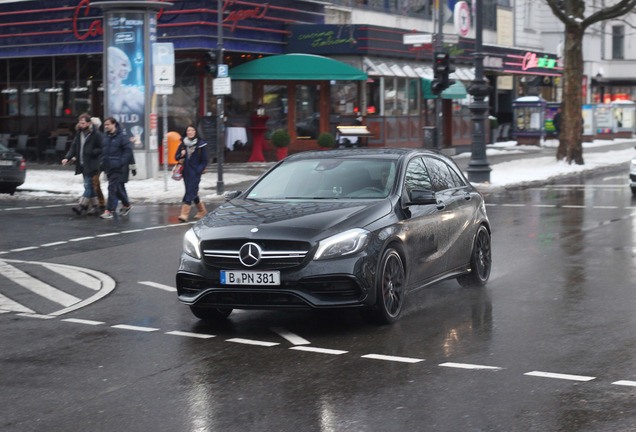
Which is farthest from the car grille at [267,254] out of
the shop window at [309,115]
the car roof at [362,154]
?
the shop window at [309,115]

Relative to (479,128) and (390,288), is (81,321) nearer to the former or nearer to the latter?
(390,288)

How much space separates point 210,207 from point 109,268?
350 inches

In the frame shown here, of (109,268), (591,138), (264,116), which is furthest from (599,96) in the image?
(109,268)

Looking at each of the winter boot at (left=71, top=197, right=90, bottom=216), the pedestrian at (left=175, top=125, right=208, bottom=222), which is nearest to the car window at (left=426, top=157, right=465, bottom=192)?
the pedestrian at (left=175, top=125, right=208, bottom=222)

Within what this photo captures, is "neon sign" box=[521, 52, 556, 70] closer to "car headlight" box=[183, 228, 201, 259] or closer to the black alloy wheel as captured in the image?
the black alloy wheel

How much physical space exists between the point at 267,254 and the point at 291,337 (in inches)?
27.1

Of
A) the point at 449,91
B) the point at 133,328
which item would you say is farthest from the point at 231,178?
the point at 133,328

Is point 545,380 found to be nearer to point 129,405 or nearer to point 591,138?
point 129,405

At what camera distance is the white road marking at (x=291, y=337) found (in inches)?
319

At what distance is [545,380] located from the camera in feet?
22.1

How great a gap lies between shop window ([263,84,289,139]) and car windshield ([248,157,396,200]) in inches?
999

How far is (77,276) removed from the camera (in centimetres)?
1209

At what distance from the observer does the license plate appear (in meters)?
8.23

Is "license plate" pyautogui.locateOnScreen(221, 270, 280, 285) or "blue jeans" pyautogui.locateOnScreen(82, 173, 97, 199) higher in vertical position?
"blue jeans" pyautogui.locateOnScreen(82, 173, 97, 199)
